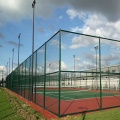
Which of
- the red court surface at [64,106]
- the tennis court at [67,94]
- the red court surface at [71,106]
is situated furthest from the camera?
the tennis court at [67,94]

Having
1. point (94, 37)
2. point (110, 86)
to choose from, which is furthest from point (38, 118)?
point (110, 86)

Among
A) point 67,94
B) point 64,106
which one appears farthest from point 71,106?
point 67,94

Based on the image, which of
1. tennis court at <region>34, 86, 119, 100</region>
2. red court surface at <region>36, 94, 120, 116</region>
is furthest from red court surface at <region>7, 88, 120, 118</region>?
tennis court at <region>34, 86, 119, 100</region>

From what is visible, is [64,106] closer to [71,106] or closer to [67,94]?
[71,106]

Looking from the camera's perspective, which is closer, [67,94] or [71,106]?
[71,106]

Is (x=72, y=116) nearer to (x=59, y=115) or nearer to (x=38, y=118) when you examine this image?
(x=59, y=115)

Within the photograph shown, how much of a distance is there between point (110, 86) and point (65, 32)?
2389cm

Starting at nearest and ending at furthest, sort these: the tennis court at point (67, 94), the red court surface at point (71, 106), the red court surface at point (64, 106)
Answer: the red court surface at point (64, 106) → the red court surface at point (71, 106) → the tennis court at point (67, 94)

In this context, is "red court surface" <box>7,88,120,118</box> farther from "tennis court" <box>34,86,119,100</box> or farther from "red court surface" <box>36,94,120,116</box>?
"tennis court" <box>34,86,119,100</box>

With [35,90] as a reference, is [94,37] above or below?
above

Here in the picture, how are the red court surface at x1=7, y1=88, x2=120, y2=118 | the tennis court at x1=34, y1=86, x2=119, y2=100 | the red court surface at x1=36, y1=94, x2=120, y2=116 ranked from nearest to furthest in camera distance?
1. the red court surface at x1=7, y1=88, x2=120, y2=118
2. the red court surface at x1=36, y1=94, x2=120, y2=116
3. the tennis court at x1=34, y1=86, x2=119, y2=100

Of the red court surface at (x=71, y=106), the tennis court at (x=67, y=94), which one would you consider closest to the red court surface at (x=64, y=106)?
the red court surface at (x=71, y=106)

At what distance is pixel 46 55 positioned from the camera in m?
11.9

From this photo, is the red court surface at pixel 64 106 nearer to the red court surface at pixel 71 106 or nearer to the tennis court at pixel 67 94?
the red court surface at pixel 71 106
